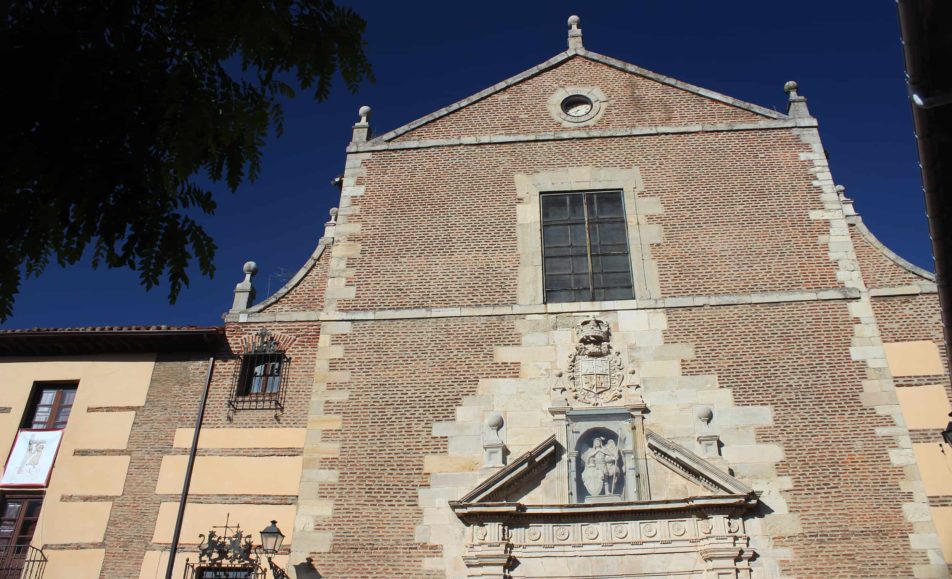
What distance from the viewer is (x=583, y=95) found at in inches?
558

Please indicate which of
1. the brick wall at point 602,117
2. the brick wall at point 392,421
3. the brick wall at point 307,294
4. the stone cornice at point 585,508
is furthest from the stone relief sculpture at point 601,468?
the brick wall at point 602,117

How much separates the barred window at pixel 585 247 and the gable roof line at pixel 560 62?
251 cm

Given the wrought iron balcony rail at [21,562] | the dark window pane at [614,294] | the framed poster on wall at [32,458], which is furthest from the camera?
the dark window pane at [614,294]

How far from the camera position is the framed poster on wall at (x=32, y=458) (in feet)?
36.5

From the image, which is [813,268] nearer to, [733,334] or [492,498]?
[733,334]

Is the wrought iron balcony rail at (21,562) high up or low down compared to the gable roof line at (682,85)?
down

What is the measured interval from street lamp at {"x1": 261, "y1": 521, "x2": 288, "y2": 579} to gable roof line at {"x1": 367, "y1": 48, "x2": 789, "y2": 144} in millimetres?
6787

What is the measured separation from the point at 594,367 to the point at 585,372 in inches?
5.8

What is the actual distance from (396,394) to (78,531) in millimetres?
4391

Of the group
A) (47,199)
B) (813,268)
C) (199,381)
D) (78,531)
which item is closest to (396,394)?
(199,381)

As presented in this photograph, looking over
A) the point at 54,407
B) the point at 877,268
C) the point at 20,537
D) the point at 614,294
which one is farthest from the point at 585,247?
the point at 20,537

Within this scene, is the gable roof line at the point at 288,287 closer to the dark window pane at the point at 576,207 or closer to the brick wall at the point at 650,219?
the brick wall at the point at 650,219

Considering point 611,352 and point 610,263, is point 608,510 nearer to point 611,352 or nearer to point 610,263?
point 611,352

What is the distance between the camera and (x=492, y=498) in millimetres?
10117
